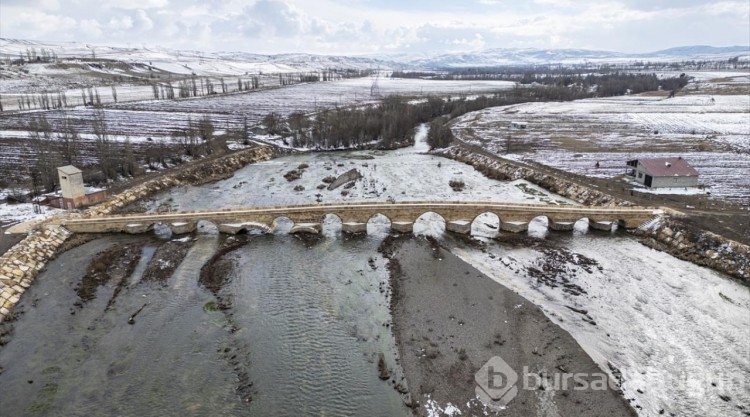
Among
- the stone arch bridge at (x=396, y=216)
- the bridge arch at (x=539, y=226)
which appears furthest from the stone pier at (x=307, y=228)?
the bridge arch at (x=539, y=226)

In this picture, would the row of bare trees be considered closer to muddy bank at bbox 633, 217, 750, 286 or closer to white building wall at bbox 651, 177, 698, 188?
muddy bank at bbox 633, 217, 750, 286

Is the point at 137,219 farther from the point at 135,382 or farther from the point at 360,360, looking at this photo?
the point at 360,360

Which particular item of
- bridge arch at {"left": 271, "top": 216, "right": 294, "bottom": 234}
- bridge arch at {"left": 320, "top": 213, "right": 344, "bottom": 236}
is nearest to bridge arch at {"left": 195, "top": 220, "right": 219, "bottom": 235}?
bridge arch at {"left": 271, "top": 216, "right": 294, "bottom": 234}

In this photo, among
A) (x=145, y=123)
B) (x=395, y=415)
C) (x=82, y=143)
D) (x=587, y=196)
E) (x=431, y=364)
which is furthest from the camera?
(x=145, y=123)

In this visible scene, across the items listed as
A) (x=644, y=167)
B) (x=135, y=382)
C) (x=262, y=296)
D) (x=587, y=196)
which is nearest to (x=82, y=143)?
(x=262, y=296)

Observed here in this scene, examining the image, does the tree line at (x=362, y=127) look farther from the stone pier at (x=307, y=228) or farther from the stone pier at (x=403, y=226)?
the stone pier at (x=307, y=228)

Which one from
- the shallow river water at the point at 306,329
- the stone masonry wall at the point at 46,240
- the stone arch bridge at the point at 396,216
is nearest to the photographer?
the shallow river water at the point at 306,329
